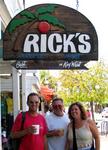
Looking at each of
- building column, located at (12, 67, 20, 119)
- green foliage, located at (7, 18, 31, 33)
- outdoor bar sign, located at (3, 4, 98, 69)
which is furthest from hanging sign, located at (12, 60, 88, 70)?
building column, located at (12, 67, 20, 119)

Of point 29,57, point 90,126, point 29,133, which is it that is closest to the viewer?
point 29,133

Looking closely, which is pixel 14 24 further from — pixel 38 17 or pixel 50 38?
pixel 50 38

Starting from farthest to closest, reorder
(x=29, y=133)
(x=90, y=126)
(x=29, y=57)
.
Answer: (x=29, y=57)
(x=90, y=126)
(x=29, y=133)

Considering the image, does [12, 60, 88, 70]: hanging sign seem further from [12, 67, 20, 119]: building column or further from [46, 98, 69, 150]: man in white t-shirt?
[12, 67, 20, 119]: building column

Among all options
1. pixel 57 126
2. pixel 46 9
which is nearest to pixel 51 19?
pixel 46 9

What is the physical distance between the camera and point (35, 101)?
610cm

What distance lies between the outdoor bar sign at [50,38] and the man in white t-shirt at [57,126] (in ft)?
2.89

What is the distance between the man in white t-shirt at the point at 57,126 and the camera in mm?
6578

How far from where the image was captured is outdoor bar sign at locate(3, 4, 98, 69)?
729cm

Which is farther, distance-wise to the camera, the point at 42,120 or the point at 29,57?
the point at 29,57

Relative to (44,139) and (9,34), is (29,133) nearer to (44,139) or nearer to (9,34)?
(44,139)

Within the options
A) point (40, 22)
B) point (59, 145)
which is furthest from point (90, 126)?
point (40, 22)

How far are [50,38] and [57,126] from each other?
1500 mm

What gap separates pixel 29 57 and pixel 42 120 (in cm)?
128
